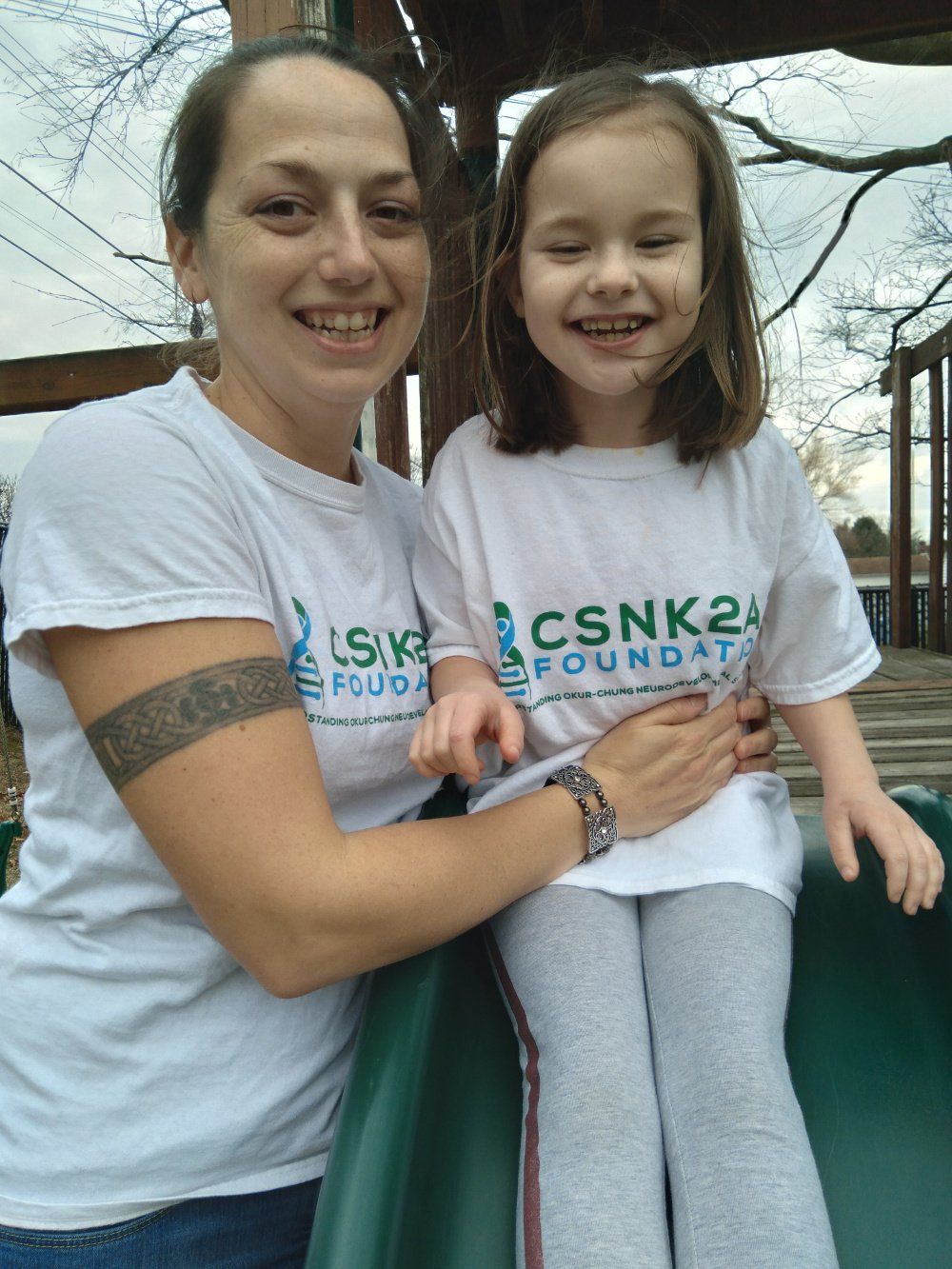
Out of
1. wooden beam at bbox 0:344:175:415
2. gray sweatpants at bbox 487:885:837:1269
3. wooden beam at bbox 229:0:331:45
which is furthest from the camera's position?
wooden beam at bbox 0:344:175:415

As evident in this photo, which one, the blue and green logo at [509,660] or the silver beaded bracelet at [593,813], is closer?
the silver beaded bracelet at [593,813]

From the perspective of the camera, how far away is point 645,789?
4.12 ft

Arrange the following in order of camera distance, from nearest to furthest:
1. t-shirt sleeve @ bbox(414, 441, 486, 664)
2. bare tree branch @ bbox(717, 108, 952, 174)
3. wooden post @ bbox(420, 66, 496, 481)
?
t-shirt sleeve @ bbox(414, 441, 486, 664)
wooden post @ bbox(420, 66, 496, 481)
bare tree branch @ bbox(717, 108, 952, 174)

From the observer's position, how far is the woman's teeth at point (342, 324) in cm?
115

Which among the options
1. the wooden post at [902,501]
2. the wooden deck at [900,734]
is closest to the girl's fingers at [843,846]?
the wooden deck at [900,734]

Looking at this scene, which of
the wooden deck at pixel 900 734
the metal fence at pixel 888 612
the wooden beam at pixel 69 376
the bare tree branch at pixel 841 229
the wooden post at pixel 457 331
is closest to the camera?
the wooden post at pixel 457 331

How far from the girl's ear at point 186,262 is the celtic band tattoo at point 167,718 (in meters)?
0.57

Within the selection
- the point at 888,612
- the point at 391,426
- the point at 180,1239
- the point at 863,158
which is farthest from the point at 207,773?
the point at 888,612

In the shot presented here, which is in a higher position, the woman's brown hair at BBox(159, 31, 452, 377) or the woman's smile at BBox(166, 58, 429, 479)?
the woman's brown hair at BBox(159, 31, 452, 377)

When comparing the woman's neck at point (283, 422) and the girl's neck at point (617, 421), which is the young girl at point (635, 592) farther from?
the woman's neck at point (283, 422)

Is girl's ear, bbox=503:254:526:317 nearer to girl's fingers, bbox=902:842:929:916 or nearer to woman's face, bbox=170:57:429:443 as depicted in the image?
woman's face, bbox=170:57:429:443

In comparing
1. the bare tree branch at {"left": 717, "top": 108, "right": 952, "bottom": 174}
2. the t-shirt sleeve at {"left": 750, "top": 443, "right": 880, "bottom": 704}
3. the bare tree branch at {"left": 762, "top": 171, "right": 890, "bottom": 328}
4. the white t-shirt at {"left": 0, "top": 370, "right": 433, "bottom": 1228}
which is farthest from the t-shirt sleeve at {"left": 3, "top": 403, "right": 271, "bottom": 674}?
the bare tree branch at {"left": 762, "top": 171, "right": 890, "bottom": 328}

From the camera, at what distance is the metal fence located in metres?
8.19

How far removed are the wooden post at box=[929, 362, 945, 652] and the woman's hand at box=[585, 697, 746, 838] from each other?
21.6ft
